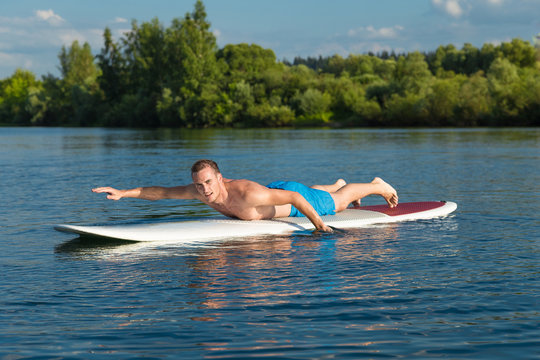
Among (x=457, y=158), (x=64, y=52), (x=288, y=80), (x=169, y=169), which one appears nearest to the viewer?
(x=169, y=169)

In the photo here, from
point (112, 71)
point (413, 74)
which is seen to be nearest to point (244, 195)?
point (413, 74)

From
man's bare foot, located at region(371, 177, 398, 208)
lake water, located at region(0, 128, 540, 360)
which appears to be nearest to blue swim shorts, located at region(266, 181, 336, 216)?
lake water, located at region(0, 128, 540, 360)

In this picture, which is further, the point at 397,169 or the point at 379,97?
the point at 379,97

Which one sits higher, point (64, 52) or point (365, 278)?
point (64, 52)

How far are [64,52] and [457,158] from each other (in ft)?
412

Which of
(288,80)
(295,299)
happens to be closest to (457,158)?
(295,299)

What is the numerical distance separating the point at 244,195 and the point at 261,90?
83810 millimetres

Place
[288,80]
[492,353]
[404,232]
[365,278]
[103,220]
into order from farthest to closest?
[288,80]
[103,220]
[404,232]
[365,278]
[492,353]

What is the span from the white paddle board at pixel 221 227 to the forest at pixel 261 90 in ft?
215

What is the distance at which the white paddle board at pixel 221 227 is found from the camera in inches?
375

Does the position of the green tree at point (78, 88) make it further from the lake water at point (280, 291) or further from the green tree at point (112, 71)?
the lake water at point (280, 291)

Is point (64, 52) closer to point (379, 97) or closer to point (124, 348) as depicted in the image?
point (379, 97)

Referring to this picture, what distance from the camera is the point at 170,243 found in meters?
9.45

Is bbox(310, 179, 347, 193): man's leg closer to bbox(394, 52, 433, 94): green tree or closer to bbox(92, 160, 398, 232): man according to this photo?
bbox(92, 160, 398, 232): man
